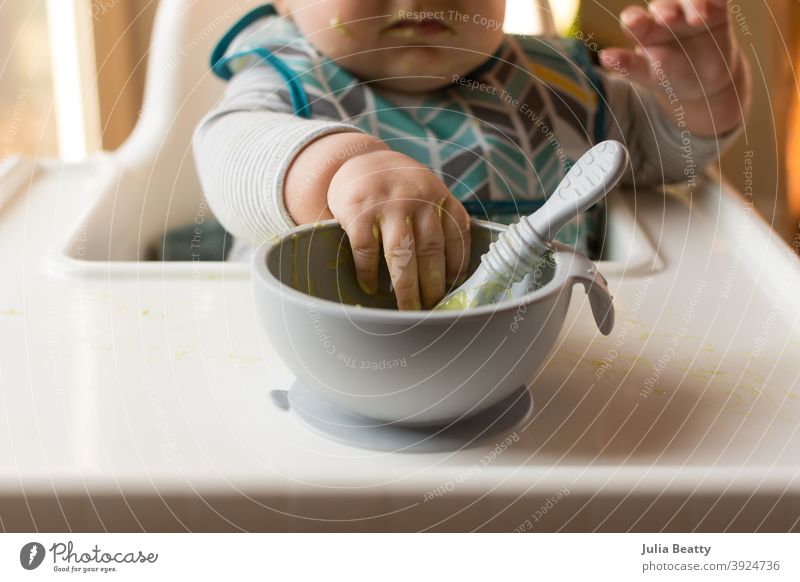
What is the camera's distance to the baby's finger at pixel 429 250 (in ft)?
1.13

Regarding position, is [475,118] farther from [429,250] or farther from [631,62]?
[429,250]

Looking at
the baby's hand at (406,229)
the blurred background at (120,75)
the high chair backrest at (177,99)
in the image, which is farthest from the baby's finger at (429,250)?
the blurred background at (120,75)

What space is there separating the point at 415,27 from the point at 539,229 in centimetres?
24

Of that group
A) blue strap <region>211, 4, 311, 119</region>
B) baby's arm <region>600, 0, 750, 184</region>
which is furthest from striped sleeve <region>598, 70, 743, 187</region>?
blue strap <region>211, 4, 311, 119</region>

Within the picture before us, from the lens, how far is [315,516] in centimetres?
29

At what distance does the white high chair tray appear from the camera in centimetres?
29

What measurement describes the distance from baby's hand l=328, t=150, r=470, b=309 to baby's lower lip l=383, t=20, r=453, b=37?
0.17 m

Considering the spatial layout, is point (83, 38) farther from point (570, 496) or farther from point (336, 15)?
point (570, 496)

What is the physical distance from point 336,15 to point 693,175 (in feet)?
0.85

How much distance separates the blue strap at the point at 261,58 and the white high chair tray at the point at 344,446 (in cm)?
16

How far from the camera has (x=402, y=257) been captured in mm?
341

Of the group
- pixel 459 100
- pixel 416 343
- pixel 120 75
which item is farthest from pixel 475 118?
pixel 120 75

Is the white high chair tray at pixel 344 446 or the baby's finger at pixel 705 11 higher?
the baby's finger at pixel 705 11

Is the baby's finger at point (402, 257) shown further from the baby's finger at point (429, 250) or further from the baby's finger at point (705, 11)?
the baby's finger at point (705, 11)
